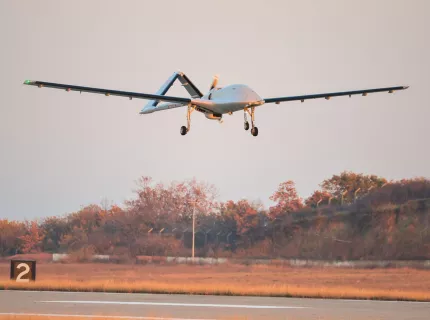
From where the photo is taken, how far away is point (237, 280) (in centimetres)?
7688

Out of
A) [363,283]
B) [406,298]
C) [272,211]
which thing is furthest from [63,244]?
[406,298]

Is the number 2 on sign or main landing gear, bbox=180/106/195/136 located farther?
the number 2 on sign

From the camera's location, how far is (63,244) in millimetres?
117938

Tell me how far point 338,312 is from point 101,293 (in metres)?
15.9

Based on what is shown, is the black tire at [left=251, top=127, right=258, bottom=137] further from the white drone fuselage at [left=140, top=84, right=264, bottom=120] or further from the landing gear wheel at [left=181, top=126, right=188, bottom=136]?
the landing gear wheel at [left=181, top=126, right=188, bottom=136]

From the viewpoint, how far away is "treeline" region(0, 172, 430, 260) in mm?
105500

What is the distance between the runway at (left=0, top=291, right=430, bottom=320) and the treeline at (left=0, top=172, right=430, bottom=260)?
60.7 meters

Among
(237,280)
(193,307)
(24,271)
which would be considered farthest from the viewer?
(237,280)

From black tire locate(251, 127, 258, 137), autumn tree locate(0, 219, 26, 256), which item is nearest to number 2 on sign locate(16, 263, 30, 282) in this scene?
black tire locate(251, 127, 258, 137)

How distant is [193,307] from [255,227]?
283 feet

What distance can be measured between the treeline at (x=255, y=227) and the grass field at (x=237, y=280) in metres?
13.6

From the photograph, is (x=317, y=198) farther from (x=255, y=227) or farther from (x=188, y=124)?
(x=188, y=124)

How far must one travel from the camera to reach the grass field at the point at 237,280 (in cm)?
4584

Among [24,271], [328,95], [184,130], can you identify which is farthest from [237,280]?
[328,95]
